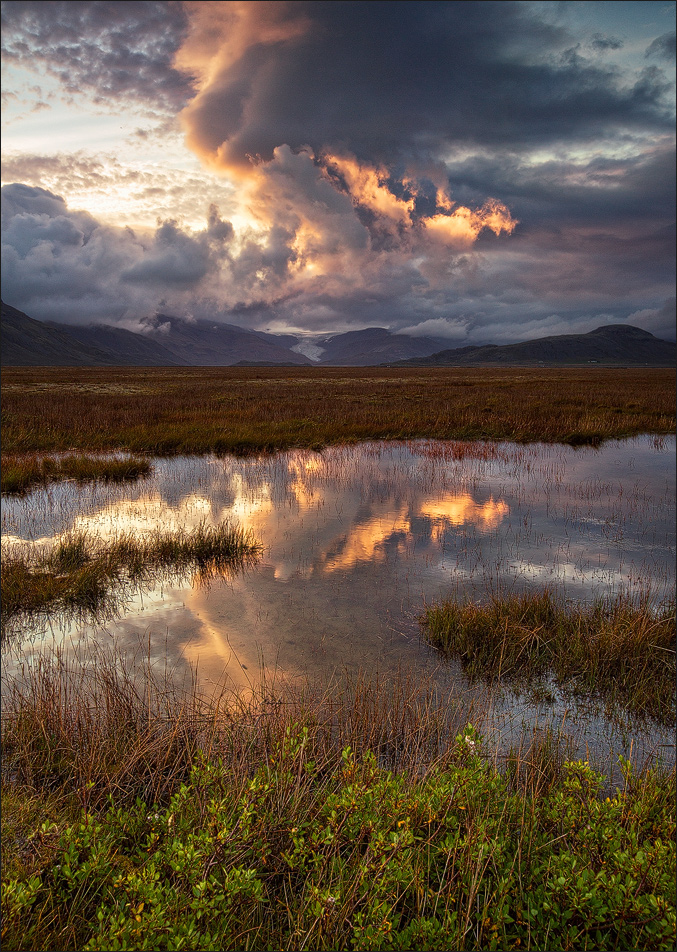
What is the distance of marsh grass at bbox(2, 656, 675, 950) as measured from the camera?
2363 millimetres

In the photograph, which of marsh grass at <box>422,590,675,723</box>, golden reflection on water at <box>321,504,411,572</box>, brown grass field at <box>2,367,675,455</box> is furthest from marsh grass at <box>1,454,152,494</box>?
marsh grass at <box>422,590,675,723</box>

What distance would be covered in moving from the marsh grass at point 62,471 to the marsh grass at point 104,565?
4.99 meters

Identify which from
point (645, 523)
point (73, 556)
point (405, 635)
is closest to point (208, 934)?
point (405, 635)

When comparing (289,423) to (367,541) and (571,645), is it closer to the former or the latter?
(367,541)

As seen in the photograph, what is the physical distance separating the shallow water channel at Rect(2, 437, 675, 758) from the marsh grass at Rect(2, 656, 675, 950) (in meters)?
1.17

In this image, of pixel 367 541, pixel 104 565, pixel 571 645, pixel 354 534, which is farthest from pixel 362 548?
pixel 104 565

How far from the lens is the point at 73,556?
814 centimetres

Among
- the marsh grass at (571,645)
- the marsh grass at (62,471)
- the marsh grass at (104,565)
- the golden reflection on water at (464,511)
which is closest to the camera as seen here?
the marsh grass at (571,645)

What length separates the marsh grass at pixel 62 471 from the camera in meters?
13.0

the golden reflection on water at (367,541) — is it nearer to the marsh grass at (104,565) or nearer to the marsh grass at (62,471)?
the marsh grass at (104,565)

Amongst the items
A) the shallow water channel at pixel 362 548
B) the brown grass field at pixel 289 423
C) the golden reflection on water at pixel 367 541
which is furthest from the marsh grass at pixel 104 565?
the brown grass field at pixel 289 423

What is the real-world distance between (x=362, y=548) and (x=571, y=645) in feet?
13.4

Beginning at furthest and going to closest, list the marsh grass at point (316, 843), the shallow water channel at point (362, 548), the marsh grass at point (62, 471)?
the marsh grass at point (62, 471)
the shallow water channel at point (362, 548)
the marsh grass at point (316, 843)

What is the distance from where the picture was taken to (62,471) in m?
14.2
